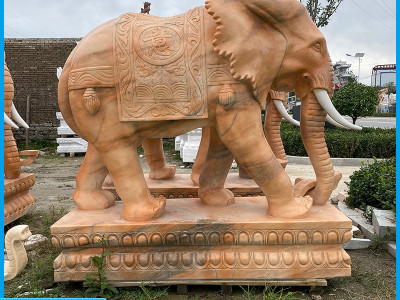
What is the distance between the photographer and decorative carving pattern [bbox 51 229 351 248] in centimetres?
215

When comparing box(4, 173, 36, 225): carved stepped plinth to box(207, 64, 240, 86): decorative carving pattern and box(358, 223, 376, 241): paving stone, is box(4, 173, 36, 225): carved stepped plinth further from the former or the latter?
box(358, 223, 376, 241): paving stone

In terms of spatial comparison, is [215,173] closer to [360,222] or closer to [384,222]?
[384,222]

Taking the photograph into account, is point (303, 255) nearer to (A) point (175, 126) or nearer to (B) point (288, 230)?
(B) point (288, 230)

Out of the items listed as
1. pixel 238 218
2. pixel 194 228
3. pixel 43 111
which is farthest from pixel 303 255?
pixel 43 111

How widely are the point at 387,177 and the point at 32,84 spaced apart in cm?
1066

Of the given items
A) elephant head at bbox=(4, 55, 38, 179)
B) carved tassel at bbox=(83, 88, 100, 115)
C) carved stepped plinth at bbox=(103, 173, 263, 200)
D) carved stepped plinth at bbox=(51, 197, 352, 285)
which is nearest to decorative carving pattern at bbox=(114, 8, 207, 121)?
carved tassel at bbox=(83, 88, 100, 115)

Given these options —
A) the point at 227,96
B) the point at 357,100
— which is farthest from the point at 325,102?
the point at 357,100

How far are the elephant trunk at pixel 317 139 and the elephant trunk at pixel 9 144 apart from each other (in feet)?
8.62

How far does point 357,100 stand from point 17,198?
9519 millimetres

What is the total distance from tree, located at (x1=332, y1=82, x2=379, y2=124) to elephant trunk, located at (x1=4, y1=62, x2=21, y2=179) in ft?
30.6

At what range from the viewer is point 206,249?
86.2 inches

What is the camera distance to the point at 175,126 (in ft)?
7.31

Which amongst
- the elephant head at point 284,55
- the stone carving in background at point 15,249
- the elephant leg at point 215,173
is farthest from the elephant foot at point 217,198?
the stone carving in background at point 15,249

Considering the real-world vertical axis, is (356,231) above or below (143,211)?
below
